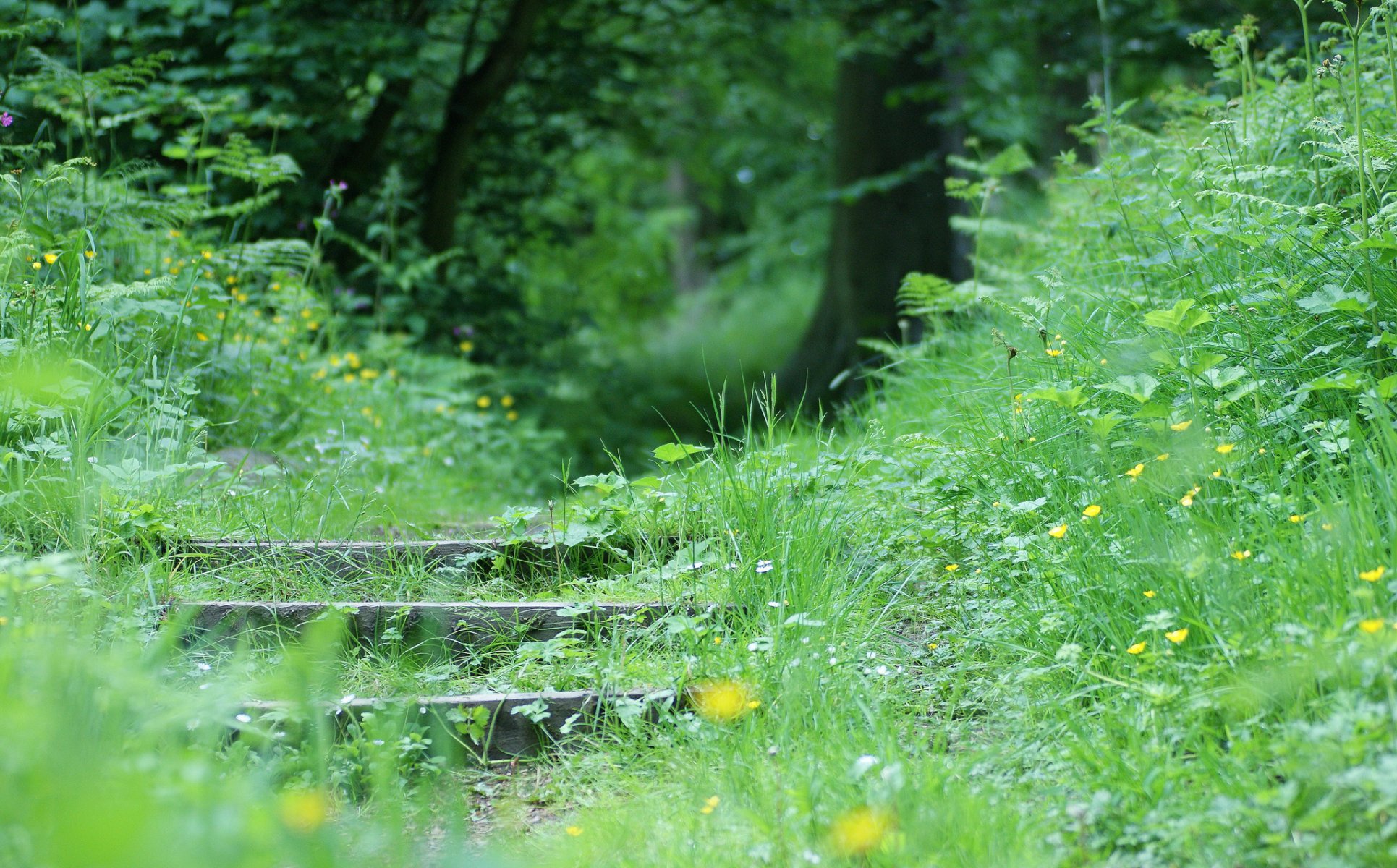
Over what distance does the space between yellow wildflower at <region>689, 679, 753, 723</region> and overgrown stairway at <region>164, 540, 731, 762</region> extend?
0.20 ft

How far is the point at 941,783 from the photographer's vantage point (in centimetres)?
197

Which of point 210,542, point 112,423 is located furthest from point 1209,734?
point 112,423

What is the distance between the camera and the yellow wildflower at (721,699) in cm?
234

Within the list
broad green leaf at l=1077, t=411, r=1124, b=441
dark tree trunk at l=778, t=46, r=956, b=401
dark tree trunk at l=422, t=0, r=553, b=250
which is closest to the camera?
broad green leaf at l=1077, t=411, r=1124, b=441

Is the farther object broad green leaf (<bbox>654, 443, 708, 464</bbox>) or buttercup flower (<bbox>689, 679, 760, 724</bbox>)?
broad green leaf (<bbox>654, 443, 708, 464</bbox>)

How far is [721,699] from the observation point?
7.76 feet

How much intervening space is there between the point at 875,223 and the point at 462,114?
3.60m

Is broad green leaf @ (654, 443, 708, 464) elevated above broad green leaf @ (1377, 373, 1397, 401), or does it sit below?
below

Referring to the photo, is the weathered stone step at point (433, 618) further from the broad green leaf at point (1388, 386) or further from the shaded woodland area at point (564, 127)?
the shaded woodland area at point (564, 127)

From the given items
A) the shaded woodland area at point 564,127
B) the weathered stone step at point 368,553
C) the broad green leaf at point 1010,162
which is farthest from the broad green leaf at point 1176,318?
the broad green leaf at point 1010,162

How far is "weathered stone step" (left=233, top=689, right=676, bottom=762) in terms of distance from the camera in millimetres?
2430

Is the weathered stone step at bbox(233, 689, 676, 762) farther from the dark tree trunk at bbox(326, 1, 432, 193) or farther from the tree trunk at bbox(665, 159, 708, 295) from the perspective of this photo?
the tree trunk at bbox(665, 159, 708, 295)

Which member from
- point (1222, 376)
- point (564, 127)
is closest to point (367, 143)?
point (564, 127)

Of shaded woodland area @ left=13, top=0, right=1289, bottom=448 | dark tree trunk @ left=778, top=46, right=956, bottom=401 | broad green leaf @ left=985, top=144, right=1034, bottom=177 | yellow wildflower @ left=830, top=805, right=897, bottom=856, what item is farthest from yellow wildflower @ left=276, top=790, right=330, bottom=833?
dark tree trunk @ left=778, top=46, right=956, bottom=401
